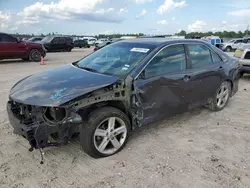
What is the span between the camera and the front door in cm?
351

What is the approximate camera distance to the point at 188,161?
319cm

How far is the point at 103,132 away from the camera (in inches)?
126

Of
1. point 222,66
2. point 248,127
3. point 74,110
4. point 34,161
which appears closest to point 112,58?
point 74,110

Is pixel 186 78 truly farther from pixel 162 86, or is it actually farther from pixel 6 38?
pixel 6 38

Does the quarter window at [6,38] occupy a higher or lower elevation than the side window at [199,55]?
higher

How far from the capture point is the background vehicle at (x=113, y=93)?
2.94 metres

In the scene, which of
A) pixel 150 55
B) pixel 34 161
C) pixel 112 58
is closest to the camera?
pixel 34 161

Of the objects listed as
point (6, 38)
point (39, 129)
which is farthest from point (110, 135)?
point (6, 38)

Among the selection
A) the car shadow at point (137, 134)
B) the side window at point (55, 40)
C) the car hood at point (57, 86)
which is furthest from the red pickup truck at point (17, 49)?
the car shadow at point (137, 134)

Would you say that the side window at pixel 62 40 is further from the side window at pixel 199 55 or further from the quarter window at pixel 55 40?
the side window at pixel 199 55

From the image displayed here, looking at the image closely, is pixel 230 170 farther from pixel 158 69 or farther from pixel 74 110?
pixel 74 110

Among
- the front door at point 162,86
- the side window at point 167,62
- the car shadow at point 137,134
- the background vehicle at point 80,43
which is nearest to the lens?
the car shadow at point 137,134

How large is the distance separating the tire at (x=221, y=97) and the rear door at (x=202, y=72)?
209 mm

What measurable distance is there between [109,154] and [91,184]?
0.63 m
